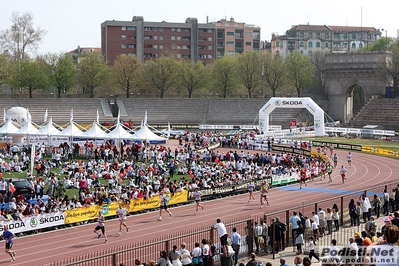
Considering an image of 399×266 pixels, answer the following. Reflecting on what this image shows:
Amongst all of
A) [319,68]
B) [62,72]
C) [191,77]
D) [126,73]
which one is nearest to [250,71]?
[191,77]

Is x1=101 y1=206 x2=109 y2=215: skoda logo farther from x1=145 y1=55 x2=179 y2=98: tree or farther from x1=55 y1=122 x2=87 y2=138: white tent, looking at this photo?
x1=145 y1=55 x2=179 y2=98: tree

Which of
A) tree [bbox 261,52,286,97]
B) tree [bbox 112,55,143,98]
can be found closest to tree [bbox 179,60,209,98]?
tree [bbox 112,55,143,98]

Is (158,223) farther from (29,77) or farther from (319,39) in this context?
(319,39)

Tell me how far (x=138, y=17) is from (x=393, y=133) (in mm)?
76468

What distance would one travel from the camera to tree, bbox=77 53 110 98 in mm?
99375

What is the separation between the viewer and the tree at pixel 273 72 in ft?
344

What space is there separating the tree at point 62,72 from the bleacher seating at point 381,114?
45.9 metres

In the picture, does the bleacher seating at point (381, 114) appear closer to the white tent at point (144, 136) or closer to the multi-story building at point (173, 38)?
the white tent at point (144, 136)

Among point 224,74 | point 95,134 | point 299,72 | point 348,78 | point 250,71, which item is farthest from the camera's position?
point 299,72

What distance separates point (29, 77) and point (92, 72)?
1026 centimetres

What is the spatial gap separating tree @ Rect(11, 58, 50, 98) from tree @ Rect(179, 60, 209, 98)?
23.1 metres

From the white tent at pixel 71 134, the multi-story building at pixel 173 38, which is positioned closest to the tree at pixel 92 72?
the multi-story building at pixel 173 38

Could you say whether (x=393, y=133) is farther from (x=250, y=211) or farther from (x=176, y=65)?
(x=250, y=211)

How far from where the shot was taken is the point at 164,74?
103 meters
